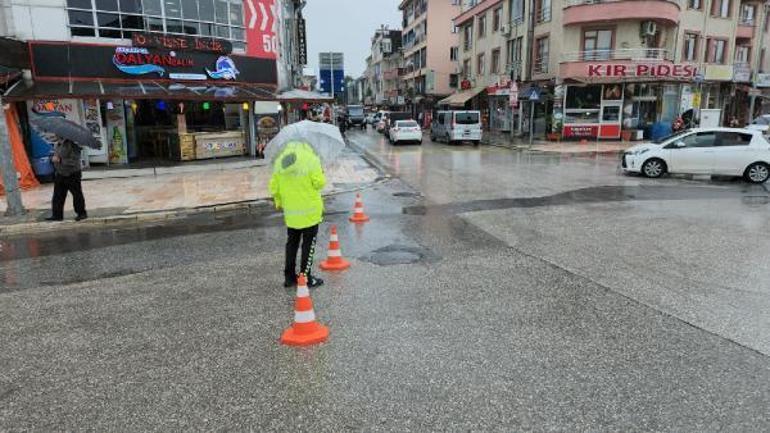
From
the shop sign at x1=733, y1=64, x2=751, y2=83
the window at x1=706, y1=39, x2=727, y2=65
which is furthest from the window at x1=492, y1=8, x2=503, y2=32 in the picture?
the shop sign at x1=733, y1=64, x2=751, y2=83

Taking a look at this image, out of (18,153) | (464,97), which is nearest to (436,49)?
(464,97)

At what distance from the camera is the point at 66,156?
34.3 ft

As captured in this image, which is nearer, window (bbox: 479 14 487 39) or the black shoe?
the black shoe

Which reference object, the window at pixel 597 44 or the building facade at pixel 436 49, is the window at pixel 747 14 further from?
the building facade at pixel 436 49

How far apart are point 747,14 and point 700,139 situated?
29807 mm

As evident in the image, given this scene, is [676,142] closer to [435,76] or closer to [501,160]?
[501,160]

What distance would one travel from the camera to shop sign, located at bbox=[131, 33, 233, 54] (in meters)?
18.1

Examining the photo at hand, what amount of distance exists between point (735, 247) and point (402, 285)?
5363 mm

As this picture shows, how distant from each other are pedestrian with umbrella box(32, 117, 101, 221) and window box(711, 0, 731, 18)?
127 ft

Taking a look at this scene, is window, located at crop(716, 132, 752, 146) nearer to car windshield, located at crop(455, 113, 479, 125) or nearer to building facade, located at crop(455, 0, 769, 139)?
building facade, located at crop(455, 0, 769, 139)

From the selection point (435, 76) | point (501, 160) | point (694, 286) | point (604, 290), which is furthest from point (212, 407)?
Answer: point (435, 76)

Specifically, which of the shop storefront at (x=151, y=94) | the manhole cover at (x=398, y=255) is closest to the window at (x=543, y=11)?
the shop storefront at (x=151, y=94)

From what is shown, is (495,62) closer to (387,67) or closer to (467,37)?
(467,37)

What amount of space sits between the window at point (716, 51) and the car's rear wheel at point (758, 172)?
80.7 feet
